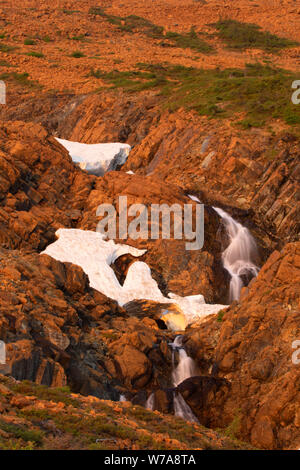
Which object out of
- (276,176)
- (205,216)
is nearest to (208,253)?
(205,216)

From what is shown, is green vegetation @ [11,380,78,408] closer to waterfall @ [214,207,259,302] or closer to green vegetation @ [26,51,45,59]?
waterfall @ [214,207,259,302]

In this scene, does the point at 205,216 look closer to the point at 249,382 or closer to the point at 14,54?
the point at 249,382

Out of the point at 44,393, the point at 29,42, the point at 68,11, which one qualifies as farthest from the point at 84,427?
the point at 68,11

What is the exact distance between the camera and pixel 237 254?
1217 inches

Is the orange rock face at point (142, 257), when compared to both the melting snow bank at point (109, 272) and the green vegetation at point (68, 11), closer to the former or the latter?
the melting snow bank at point (109, 272)

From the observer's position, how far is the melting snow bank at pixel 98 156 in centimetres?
3666

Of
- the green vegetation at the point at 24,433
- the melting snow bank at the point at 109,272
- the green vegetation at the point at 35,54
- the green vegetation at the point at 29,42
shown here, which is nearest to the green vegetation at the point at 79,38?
the green vegetation at the point at 29,42

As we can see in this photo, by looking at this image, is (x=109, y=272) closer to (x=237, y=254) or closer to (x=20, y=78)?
(x=237, y=254)

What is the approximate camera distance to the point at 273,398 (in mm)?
14844

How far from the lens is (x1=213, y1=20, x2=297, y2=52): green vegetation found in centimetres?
6919

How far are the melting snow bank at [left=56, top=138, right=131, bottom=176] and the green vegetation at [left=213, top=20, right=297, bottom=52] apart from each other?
112ft

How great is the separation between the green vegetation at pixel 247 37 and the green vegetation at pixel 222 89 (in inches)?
527

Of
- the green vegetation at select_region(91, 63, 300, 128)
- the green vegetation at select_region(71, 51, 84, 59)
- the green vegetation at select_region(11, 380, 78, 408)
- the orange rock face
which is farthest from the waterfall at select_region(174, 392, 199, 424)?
the green vegetation at select_region(71, 51, 84, 59)

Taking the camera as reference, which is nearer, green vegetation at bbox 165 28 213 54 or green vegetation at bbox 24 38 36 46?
green vegetation at bbox 24 38 36 46
